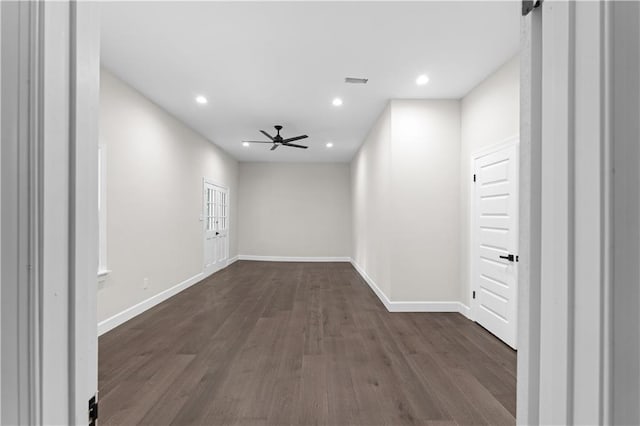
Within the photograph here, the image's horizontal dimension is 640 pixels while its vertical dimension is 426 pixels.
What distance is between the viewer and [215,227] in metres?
6.82

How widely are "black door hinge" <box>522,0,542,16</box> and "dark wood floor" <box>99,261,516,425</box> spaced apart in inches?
82.9

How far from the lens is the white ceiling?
2.31 metres

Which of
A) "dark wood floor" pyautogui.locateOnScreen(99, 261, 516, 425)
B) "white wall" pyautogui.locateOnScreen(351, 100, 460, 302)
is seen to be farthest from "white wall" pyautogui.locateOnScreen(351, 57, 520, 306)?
"dark wood floor" pyautogui.locateOnScreen(99, 261, 516, 425)

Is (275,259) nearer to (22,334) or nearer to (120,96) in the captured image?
(120,96)

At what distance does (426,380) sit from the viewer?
2289mm

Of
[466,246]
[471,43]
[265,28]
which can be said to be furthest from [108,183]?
[466,246]

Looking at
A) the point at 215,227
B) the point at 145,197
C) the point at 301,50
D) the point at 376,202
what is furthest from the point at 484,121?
the point at 215,227

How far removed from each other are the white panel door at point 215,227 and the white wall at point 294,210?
1.20 metres

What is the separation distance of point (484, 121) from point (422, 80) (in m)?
0.87

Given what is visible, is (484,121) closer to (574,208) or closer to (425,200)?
(425,200)

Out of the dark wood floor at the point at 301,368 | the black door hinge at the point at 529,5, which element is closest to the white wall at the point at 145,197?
the dark wood floor at the point at 301,368

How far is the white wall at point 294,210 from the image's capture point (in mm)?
8742

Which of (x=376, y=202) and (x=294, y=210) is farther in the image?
(x=294, y=210)

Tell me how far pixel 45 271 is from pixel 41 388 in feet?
0.63
